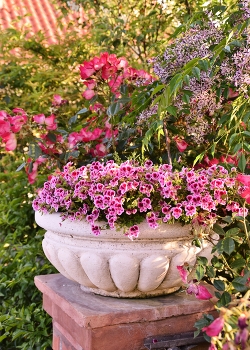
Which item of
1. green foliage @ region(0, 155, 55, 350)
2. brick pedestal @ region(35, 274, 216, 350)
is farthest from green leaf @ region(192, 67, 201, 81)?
green foliage @ region(0, 155, 55, 350)

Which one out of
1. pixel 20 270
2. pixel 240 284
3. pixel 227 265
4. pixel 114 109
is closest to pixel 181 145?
pixel 114 109

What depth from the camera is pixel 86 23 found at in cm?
379

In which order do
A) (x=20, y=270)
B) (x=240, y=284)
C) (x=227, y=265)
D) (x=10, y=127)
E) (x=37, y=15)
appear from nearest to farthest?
1. (x=240, y=284)
2. (x=227, y=265)
3. (x=10, y=127)
4. (x=20, y=270)
5. (x=37, y=15)

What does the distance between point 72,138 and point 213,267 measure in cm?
84

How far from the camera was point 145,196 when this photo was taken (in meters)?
1.57

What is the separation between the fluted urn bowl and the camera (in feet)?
5.12

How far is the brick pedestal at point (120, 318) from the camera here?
152 centimetres

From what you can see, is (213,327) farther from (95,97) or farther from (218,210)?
(95,97)

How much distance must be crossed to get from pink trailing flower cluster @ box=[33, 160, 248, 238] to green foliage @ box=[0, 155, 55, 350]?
80 cm

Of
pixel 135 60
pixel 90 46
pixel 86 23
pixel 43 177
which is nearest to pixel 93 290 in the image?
pixel 43 177

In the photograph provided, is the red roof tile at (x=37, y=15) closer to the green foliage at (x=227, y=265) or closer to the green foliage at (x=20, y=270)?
the green foliage at (x=20, y=270)

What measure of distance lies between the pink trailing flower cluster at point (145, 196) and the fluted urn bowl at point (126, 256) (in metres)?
0.04

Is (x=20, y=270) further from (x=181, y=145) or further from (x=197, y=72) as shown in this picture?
(x=197, y=72)

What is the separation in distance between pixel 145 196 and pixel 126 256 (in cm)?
19
